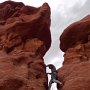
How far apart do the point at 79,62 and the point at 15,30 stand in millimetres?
8544

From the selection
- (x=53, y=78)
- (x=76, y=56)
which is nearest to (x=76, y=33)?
(x=76, y=56)

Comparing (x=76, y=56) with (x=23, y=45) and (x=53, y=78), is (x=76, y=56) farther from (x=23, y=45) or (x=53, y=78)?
(x=23, y=45)

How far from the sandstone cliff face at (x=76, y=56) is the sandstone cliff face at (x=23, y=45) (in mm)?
2386

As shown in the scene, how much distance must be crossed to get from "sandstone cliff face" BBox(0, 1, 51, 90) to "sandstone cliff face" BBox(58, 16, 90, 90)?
93.9 inches

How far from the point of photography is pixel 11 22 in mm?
37344

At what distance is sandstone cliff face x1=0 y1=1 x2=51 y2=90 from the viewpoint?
29.2 metres

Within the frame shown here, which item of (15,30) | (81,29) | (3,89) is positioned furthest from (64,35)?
(3,89)

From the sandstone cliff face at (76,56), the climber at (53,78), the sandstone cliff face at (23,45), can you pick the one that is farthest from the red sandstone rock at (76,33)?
the climber at (53,78)

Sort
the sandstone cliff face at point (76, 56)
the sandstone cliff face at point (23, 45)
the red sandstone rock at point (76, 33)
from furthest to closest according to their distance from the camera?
the red sandstone rock at point (76, 33) < the sandstone cliff face at point (23, 45) < the sandstone cliff face at point (76, 56)

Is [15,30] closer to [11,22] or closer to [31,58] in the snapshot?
[11,22]

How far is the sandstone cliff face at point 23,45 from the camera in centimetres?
2919

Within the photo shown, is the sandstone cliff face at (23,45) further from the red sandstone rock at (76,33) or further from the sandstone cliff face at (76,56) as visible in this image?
the red sandstone rock at (76,33)

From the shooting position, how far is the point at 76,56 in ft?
108

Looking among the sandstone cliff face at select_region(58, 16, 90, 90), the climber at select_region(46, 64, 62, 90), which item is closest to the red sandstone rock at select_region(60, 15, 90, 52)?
the sandstone cliff face at select_region(58, 16, 90, 90)
